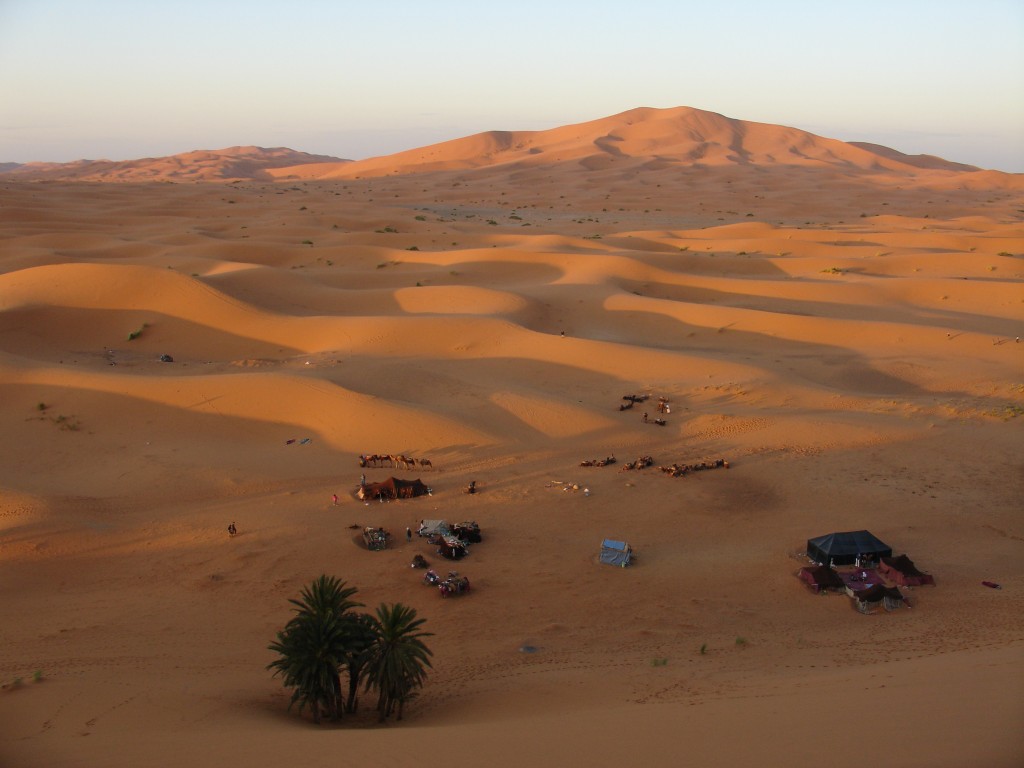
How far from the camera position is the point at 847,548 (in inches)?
448

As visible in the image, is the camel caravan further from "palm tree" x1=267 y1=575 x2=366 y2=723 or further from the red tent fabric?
"palm tree" x1=267 y1=575 x2=366 y2=723

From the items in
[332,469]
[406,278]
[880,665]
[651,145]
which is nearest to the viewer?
[880,665]

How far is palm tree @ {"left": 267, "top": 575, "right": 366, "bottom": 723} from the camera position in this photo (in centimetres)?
766

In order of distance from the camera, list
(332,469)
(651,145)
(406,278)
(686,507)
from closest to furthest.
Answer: (686,507) → (332,469) → (406,278) → (651,145)

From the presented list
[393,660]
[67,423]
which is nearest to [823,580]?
[393,660]

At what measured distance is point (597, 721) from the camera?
22.7 ft

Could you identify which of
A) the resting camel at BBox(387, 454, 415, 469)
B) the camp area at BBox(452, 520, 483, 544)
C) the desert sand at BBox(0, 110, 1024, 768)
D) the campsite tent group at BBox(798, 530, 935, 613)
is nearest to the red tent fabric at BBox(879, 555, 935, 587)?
the campsite tent group at BBox(798, 530, 935, 613)

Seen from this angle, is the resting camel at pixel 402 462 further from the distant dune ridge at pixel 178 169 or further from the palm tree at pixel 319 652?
the distant dune ridge at pixel 178 169

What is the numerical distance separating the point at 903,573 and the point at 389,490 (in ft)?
24.0

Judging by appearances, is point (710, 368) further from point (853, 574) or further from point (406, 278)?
point (406, 278)

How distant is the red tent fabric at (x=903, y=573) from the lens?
428 inches

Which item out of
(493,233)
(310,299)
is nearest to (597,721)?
(310,299)

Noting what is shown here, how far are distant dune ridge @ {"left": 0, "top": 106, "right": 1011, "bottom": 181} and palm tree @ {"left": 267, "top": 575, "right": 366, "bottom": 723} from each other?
77897mm

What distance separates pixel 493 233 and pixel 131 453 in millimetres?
28346
